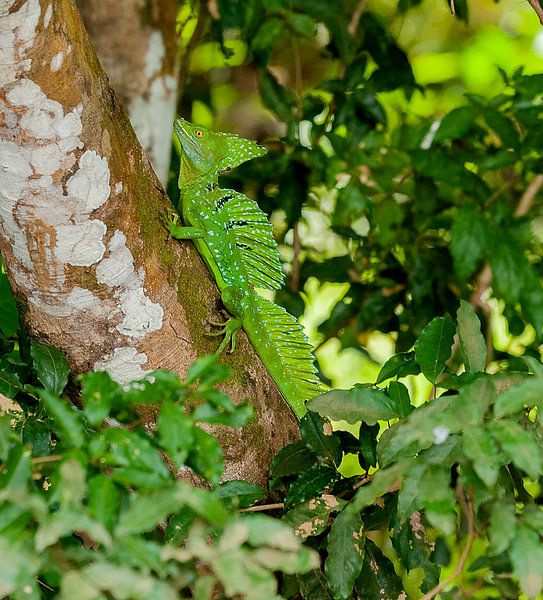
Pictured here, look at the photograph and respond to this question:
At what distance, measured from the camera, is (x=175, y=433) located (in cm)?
104

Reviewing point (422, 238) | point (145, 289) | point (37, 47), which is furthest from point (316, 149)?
point (37, 47)

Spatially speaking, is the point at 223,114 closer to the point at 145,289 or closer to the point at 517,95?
the point at 517,95

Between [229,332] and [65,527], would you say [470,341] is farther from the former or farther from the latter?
[65,527]

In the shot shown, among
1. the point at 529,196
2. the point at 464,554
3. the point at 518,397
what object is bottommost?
the point at 529,196

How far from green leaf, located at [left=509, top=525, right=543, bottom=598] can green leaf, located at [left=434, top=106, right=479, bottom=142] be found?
151cm

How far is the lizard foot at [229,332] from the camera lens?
71.2 inches

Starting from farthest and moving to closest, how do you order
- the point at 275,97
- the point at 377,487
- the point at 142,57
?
the point at 275,97 < the point at 142,57 < the point at 377,487

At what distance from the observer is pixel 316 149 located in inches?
110

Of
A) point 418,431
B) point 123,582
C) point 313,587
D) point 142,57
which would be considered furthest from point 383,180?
point 123,582

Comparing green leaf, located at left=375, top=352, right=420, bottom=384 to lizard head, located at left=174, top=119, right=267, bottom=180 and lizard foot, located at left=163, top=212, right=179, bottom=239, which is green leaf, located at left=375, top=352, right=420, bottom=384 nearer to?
lizard foot, located at left=163, top=212, right=179, bottom=239

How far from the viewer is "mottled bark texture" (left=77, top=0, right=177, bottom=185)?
8.77 ft

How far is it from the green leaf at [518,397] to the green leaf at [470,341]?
39cm

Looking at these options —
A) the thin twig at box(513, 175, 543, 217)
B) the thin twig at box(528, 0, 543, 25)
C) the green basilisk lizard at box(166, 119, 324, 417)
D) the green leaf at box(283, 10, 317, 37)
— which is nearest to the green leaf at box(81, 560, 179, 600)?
the green basilisk lizard at box(166, 119, 324, 417)

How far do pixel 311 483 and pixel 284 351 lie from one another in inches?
25.0
